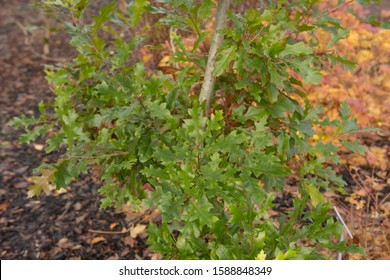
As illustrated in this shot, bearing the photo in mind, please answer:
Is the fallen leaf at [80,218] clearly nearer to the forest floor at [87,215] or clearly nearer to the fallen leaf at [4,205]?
the forest floor at [87,215]

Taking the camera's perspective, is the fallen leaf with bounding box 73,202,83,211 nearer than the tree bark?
No

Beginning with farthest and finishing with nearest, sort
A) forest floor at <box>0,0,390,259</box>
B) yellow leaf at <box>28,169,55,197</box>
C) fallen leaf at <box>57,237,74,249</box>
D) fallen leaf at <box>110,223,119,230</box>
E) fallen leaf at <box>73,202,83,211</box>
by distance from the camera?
fallen leaf at <box>73,202,83,211</box>
fallen leaf at <box>110,223,119,230</box>
fallen leaf at <box>57,237,74,249</box>
forest floor at <box>0,0,390,259</box>
yellow leaf at <box>28,169,55,197</box>

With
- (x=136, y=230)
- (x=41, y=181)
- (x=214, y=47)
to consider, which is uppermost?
(x=214, y=47)

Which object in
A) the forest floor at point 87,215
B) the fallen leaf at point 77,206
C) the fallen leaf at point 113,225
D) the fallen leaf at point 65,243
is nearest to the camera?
the forest floor at point 87,215

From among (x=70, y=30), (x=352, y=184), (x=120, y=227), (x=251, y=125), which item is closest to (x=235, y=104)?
(x=251, y=125)

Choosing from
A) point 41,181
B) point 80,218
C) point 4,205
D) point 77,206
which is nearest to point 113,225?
point 80,218

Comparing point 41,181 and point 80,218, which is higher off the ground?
point 41,181

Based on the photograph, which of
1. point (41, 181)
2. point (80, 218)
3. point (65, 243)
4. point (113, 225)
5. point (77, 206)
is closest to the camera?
point (41, 181)

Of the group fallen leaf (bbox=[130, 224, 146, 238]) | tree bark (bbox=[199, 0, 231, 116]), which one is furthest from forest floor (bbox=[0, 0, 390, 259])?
tree bark (bbox=[199, 0, 231, 116])

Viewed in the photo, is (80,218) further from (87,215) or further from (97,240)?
(97,240)

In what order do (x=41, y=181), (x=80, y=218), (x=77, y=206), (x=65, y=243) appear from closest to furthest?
1. (x=41, y=181)
2. (x=65, y=243)
3. (x=80, y=218)
4. (x=77, y=206)

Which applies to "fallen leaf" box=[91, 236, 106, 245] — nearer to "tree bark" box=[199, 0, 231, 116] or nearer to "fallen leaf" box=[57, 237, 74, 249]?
"fallen leaf" box=[57, 237, 74, 249]

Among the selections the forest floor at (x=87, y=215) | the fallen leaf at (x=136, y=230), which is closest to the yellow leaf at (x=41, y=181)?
the forest floor at (x=87, y=215)

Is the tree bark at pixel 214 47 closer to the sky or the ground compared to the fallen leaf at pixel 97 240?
closer to the sky
